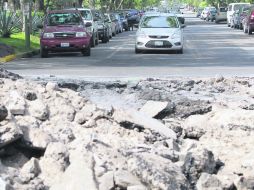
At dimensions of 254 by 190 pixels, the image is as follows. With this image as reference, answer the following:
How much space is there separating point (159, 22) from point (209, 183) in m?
19.9

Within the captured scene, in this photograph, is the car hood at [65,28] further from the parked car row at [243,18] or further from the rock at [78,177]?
the rock at [78,177]

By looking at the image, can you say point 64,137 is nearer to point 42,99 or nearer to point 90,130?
point 90,130

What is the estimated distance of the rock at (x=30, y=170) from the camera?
6.56 m

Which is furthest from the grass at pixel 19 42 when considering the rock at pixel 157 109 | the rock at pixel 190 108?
the rock at pixel 157 109

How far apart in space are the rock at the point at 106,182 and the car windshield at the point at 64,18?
1919cm

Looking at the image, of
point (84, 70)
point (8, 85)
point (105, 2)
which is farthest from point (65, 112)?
point (105, 2)

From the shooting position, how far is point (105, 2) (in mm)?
69438

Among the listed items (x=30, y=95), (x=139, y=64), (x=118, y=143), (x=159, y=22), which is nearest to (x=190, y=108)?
(x=30, y=95)

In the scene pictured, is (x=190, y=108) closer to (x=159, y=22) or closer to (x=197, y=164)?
(x=197, y=164)

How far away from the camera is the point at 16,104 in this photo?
8117 mm

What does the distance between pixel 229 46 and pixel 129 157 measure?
75.8 ft

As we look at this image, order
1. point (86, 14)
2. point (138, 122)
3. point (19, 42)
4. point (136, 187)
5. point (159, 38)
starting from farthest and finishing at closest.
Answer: point (86, 14) → point (19, 42) → point (159, 38) → point (138, 122) → point (136, 187)

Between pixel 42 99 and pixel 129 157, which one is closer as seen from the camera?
pixel 129 157

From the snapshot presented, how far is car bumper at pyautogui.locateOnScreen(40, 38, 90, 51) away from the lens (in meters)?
24.1
